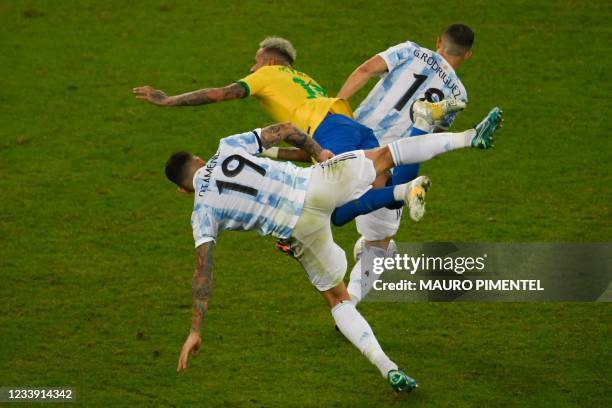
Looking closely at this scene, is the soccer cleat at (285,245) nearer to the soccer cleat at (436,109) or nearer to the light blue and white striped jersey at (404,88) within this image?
the soccer cleat at (436,109)

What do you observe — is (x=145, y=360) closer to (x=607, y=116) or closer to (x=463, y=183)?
(x=463, y=183)

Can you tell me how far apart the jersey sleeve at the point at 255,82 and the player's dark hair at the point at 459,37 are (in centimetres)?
195

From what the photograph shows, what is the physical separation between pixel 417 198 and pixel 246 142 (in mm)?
1533

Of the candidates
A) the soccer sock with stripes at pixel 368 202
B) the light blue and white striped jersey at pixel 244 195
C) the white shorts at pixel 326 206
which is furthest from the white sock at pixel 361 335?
the light blue and white striped jersey at pixel 244 195

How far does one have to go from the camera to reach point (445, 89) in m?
11.9

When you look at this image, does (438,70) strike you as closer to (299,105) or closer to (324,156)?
(299,105)

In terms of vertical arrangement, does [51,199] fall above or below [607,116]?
below

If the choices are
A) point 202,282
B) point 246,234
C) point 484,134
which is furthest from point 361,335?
point 246,234

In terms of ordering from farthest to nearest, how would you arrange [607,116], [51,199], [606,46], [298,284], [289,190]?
[606,46] → [607,116] → [51,199] → [298,284] → [289,190]

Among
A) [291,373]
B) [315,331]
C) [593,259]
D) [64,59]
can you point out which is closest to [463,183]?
[593,259]

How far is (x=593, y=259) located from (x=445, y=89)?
272cm

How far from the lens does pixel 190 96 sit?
10719 millimetres

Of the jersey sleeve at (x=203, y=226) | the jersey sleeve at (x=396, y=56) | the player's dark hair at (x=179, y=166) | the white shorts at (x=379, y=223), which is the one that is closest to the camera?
the jersey sleeve at (x=203, y=226)

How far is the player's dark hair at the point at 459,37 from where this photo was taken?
11.9 metres
